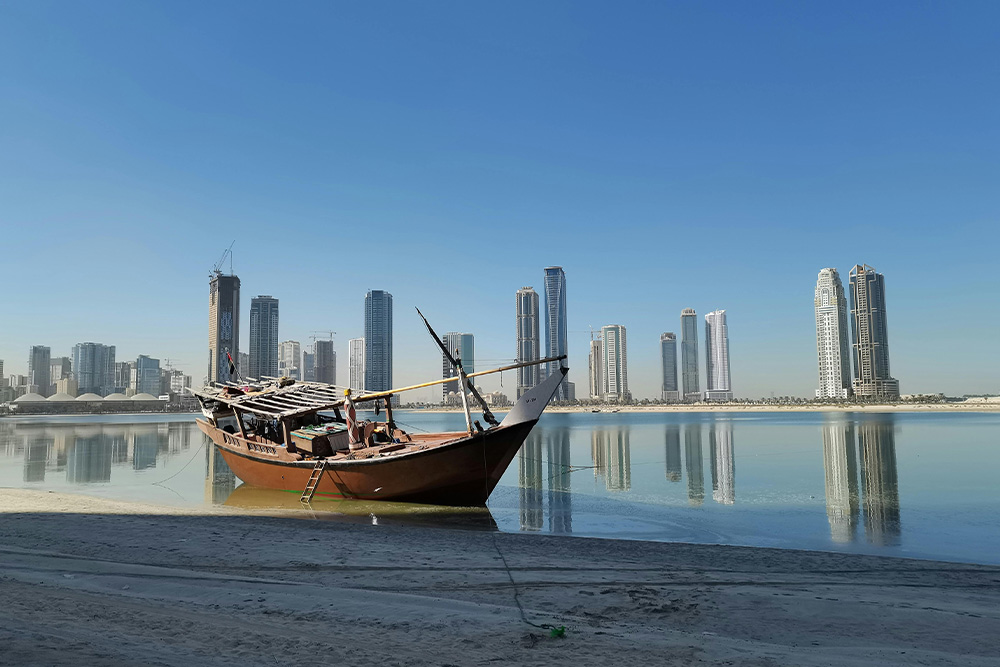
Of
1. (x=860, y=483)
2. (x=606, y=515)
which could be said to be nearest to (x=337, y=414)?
(x=606, y=515)

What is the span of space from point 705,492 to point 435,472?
11.5 metres

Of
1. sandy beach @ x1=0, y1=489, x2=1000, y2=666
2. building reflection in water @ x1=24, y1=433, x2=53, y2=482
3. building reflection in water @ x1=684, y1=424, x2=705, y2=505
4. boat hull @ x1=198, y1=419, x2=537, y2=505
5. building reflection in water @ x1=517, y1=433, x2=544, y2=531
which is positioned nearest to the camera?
sandy beach @ x1=0, y1=489, x2=1000, y2=666

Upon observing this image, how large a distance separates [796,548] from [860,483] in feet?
50.4

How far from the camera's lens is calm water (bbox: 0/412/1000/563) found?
17.1 meters

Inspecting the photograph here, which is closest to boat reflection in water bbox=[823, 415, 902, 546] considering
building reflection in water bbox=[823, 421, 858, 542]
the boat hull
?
building reflection in water bbox=[823, 421, 858, 542]

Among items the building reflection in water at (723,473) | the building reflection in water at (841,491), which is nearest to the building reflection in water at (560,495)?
the building reflection in water at (723,473)

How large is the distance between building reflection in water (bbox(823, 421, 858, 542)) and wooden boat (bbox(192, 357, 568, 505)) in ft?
30.6

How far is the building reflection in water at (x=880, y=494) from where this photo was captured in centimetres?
1697

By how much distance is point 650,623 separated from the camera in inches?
289

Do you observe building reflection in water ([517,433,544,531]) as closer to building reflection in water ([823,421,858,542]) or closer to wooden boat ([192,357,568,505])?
wooden boat ([192,357,568,505])

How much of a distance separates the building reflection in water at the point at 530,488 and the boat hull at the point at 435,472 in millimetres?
1760

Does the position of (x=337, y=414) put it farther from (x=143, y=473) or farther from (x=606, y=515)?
(x=606, y=515)

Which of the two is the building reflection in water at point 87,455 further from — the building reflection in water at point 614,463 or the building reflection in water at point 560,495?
the building reflection in water at point 614,463

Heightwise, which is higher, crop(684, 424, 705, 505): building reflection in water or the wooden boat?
the wooden boat
